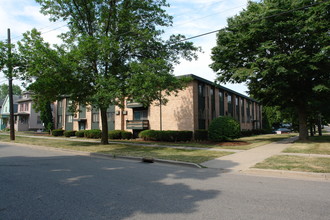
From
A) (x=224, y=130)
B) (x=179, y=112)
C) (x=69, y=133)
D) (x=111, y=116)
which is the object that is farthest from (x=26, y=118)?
(x=224, y=130)

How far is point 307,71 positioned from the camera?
18922 millimetres

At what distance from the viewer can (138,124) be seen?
2558 cm

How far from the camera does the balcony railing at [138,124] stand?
25250 millimetres

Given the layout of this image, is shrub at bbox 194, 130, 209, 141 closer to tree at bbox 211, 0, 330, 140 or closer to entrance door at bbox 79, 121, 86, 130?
tree at bbox 211, 0, 330, 140

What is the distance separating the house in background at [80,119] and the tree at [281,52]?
1548 cm

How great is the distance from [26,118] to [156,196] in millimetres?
50808

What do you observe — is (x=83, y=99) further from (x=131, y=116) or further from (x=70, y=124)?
(x=70, y=124)

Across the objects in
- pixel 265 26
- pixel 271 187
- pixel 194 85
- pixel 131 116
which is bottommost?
pixel 271 187

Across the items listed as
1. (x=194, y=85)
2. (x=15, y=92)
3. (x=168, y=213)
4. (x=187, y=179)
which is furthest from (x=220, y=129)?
(x=15, y=92)

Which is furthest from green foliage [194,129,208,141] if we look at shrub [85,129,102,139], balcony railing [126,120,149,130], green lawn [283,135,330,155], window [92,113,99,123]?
window [92,113,99,123]

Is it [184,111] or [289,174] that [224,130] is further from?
[289,174]

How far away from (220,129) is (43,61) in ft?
46.0

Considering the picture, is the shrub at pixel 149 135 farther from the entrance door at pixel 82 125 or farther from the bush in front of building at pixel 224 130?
the entrance door at pixel 82 125

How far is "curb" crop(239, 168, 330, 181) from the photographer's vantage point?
7.27 m
